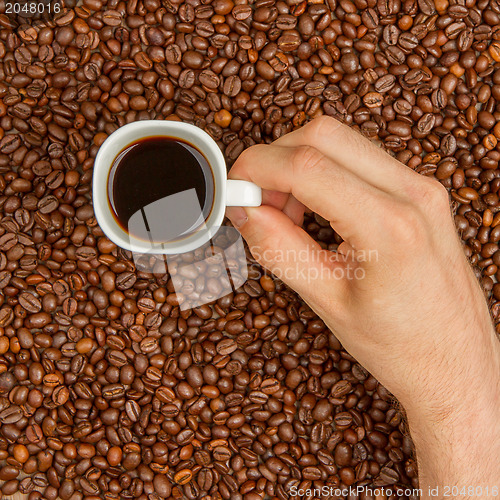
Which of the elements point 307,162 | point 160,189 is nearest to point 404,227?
point 307,162

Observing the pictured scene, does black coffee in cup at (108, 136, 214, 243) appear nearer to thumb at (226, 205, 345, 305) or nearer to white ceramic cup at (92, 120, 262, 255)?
white ceramic cup at (92, 120, 262, 255)

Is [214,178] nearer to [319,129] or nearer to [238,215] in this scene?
[238,215]

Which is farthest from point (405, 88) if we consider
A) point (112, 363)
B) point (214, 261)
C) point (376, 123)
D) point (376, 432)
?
point (112, 363)

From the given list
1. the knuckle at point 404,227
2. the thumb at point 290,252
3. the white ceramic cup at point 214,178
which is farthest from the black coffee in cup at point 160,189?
the knuckle at point 404,227

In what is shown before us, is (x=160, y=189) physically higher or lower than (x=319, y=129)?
lower

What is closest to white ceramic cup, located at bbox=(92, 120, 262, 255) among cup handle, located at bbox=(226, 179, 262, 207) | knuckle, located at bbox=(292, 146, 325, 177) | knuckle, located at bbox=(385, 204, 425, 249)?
cup handle, located at bbox=(226, 179, 262, 207)

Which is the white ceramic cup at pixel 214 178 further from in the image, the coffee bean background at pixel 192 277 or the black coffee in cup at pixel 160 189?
the coffee bean background at pixel 192 277
